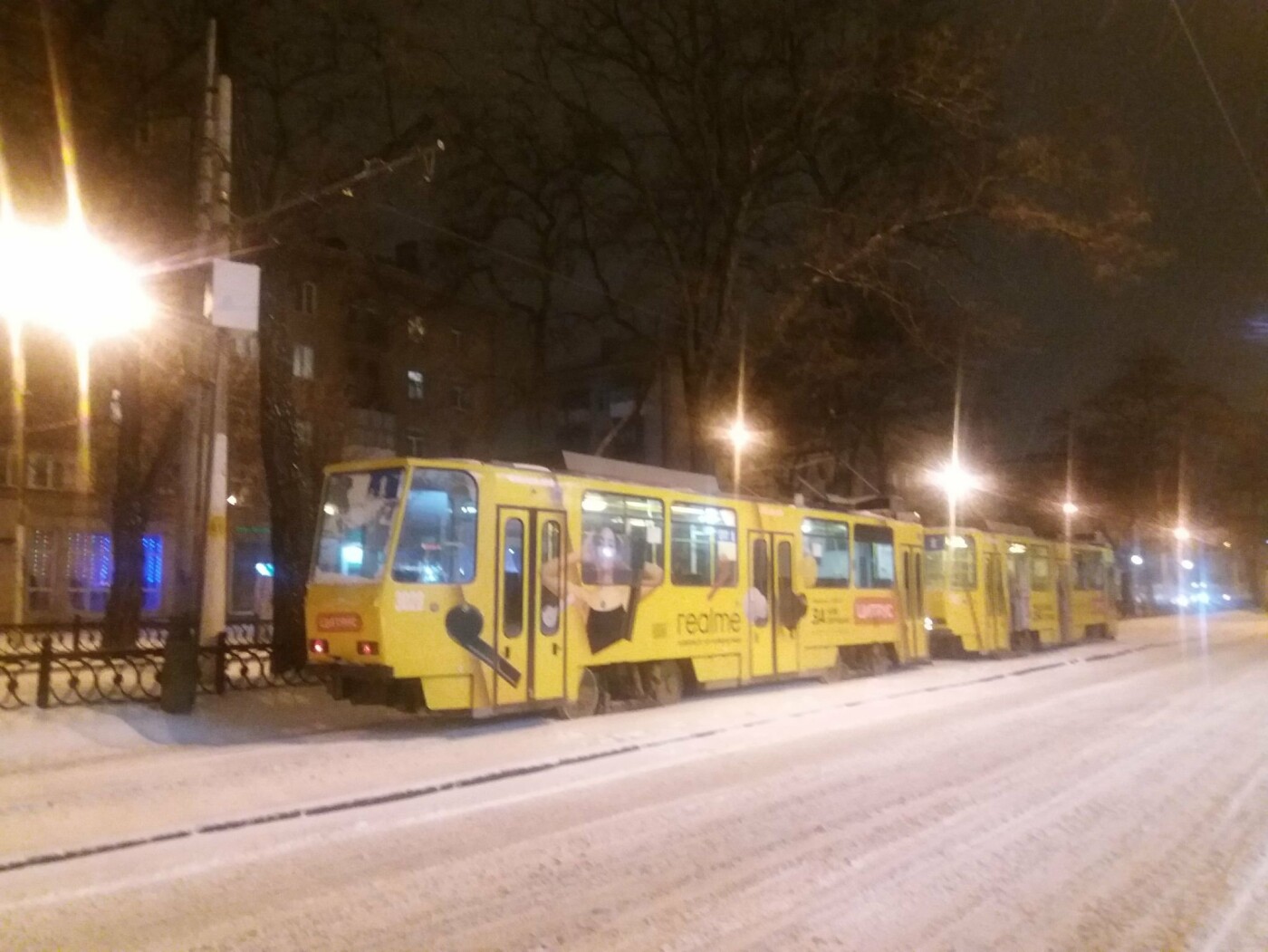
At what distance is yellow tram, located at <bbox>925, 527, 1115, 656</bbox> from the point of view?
84.4 feet

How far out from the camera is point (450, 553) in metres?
13.0

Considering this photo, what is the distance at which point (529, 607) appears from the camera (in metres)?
13.8

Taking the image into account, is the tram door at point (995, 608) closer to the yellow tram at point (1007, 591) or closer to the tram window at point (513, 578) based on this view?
the yellow tram at point (1007, 591)

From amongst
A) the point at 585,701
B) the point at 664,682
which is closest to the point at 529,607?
the point at 585,701

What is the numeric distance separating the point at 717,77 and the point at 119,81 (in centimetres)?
1232

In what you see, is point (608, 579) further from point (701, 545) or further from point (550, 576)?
point (701, 545)

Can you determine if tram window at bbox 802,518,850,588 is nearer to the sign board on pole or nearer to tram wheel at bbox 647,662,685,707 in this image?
tram wheel at bbox 647,662,685,707

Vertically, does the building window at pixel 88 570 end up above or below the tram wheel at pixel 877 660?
above

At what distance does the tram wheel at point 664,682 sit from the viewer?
1619cm

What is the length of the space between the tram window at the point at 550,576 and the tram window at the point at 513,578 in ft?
1.08

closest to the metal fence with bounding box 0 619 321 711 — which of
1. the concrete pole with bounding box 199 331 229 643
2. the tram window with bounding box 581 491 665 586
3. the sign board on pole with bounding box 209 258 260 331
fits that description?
the concrete pole with bounding box 199 331 229 643

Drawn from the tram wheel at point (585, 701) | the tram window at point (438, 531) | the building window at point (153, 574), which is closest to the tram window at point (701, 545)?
the tram wheel at point (585, 701)

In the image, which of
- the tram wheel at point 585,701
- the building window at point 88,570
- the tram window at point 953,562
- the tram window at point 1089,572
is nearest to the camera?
the tram wheel at point 585,701

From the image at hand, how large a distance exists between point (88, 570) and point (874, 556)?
25526 millimetres
